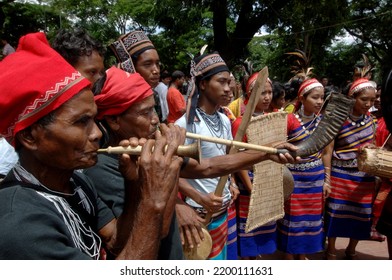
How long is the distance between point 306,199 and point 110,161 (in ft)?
9.41

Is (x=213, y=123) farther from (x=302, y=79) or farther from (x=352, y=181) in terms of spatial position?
(x=302, y=79)

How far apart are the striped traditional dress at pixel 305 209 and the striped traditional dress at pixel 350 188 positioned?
0.43 metres

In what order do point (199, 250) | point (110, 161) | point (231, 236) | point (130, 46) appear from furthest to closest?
point (130, 46) < point (231, 236) < point (199, 250) < point (110, 161)

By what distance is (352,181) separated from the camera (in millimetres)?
4422

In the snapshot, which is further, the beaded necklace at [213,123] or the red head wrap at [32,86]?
the beaded necklace at [213,123]

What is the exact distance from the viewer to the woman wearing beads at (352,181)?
438 cm

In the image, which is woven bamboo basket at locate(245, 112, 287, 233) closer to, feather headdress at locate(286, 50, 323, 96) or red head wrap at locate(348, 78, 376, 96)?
feather headdress at locate(286, 50, 323, 96)

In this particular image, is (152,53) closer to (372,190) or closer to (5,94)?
(5,94)

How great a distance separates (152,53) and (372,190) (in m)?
2.98

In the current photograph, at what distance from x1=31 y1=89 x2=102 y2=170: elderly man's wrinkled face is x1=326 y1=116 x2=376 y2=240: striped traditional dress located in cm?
365

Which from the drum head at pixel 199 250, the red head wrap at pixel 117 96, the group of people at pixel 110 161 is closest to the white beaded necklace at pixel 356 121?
the group of people at pixel 110 161

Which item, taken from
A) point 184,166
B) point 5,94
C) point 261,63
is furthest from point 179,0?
point 261,63

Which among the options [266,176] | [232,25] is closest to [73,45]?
[266,176]

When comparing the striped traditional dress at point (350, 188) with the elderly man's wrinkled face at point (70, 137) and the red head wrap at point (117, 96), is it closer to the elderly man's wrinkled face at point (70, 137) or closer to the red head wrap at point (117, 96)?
the red head wrap at point (117, 96)
